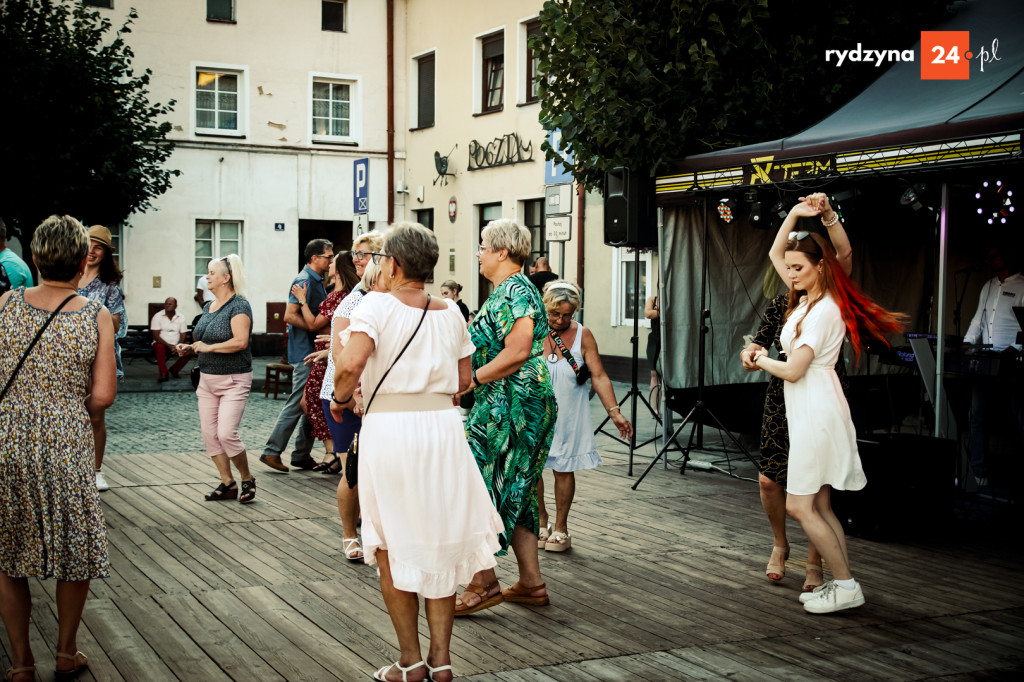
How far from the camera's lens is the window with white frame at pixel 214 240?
2506 centimetres

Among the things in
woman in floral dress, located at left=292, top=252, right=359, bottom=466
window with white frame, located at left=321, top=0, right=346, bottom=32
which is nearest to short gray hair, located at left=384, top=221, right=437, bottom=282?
woman in floral dress, located at left=292, top=252, right=359, bottom=466

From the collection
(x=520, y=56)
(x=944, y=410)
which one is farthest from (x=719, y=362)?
(x=520, y=56)

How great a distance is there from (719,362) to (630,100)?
2762 millimetres

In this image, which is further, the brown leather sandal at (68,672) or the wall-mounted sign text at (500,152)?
the wall-mounted sign text at (500,152)

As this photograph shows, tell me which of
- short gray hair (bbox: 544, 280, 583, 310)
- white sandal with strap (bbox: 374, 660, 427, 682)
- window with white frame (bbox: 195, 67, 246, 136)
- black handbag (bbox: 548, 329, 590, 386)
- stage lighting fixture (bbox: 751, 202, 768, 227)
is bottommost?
white sandal with strap (bbox: 374, 660, 427, 682)

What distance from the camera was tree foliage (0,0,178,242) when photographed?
17.6 m

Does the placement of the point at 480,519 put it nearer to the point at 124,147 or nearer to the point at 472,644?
the point at 472,644

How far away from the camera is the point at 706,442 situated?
11.5m

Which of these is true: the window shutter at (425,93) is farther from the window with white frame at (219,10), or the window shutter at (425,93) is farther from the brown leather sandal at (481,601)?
the brown leather sandal at (481,601)

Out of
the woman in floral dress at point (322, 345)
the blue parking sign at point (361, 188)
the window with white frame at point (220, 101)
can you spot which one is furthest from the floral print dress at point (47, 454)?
the window with white frame at point (220, 101)

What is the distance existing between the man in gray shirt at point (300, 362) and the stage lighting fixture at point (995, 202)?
5652 mm

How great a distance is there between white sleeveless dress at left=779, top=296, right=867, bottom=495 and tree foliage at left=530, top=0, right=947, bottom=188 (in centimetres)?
489

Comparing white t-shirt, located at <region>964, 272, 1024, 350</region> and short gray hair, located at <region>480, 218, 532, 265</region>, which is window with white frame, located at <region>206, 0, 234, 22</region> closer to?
white t-shirt, located at <region>964, 272, 1024, 350</region>

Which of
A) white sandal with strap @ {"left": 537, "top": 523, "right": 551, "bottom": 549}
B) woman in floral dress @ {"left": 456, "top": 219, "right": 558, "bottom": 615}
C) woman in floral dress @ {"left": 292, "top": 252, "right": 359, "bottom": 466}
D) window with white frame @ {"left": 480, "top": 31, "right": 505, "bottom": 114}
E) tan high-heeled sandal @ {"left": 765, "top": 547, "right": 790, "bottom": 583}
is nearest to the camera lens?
woman in floral dress @ {"left": 456, "top": 219, "right": 558, "bottom": 615}
